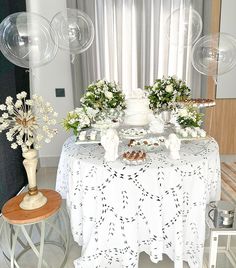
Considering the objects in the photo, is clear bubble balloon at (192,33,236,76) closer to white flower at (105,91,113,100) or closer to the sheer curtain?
white flower at (105,91,113,100)

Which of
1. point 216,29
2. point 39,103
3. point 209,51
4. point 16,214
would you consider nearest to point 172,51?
point 216,29

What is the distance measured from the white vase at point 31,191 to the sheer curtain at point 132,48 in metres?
2.19

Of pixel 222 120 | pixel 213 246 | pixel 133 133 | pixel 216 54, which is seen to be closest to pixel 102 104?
pixel 133 133

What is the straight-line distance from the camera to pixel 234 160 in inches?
170

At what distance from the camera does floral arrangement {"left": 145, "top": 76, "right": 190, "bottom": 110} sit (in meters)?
2.70

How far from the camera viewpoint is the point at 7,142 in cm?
308

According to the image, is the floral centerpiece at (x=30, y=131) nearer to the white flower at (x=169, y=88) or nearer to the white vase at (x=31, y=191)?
the white vase at (x=31, y=191)

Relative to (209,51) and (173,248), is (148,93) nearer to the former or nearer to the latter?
(209,51)

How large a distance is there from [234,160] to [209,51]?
88.4 inches

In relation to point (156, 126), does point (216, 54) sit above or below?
above

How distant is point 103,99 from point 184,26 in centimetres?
204

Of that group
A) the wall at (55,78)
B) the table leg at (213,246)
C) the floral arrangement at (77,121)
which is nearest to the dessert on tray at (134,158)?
the floral arrangement at (77,121)

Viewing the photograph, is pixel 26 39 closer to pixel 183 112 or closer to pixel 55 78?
pixel 183 112

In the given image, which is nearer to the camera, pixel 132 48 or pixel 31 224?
pixel 31 224
